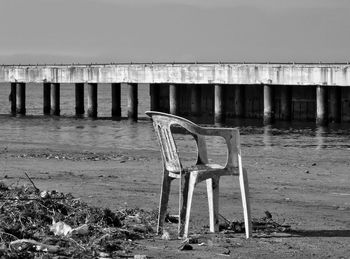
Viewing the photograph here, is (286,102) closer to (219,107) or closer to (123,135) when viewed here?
(219,107)

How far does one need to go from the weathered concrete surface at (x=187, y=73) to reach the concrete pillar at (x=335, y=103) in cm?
177

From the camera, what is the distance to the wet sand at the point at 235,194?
25.0ft

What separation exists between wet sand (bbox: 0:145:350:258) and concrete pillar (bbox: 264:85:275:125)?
20108mm

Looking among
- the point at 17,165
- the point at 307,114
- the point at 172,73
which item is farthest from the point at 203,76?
the point at 17,165

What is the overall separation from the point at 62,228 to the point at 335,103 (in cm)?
3526

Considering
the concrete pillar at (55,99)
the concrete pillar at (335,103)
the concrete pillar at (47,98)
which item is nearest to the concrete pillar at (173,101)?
the concrete pillar at (335,103)

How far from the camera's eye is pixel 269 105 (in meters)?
42.2

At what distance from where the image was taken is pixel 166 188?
8539mm

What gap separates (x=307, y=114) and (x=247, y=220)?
38.1 metres

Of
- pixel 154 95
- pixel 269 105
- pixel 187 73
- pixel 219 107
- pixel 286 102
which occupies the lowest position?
pixel 219 107

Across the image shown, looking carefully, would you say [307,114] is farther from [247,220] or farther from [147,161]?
[247,220]

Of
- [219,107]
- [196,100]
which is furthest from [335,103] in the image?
[196,100]

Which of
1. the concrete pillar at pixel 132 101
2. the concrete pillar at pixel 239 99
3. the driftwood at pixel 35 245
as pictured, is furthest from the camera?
the concrete pillar at pixel 132 101

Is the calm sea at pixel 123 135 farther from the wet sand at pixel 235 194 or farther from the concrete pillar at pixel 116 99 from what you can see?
the wet sand at pixel 235 194
